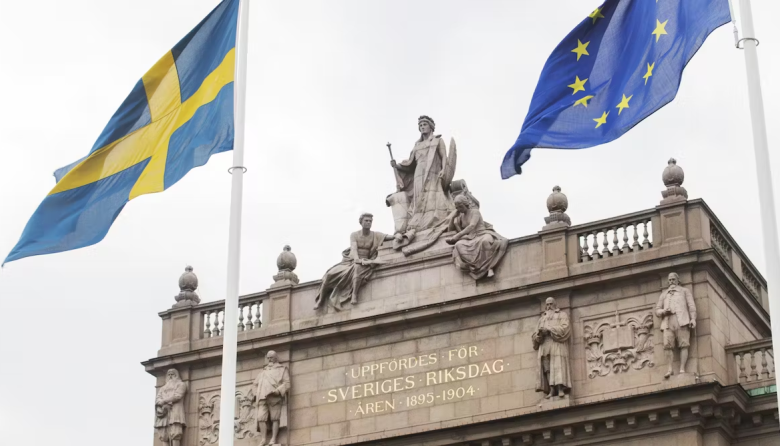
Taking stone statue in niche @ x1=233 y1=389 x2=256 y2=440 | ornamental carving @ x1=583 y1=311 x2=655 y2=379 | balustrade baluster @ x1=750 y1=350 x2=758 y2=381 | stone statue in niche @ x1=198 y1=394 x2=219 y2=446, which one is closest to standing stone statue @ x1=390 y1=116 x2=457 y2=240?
ornamental carving @ x1=583 y1=311 x2=655 y2=379

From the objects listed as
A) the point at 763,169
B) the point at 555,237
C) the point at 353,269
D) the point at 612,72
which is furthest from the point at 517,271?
the point at 763,169

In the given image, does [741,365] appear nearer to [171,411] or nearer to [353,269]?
[353,269]

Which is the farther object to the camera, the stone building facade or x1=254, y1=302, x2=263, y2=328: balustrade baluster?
x1=254, y1=302, x2=263, y2=328: balustrade baluster

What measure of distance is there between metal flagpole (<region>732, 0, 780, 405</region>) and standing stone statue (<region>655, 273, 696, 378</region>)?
15515 mm

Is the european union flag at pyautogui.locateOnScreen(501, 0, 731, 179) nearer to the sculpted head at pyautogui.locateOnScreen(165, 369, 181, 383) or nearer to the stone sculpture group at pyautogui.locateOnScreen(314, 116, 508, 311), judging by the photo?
the stone sculpture group at pyautogui.locateOnScreen(314, 116, 508, 311)

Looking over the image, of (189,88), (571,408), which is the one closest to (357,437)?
(571,408)

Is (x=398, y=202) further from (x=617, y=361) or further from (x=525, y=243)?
(x=617, y=361)

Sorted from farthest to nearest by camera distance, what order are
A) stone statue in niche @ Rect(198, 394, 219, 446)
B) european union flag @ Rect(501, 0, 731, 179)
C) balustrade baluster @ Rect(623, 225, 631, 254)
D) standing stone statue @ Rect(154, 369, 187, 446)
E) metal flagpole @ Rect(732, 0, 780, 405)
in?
standing stone statue @ Rect(154, 369, 187, 446) → stone statue in niche @ Rect(198, 394, 219, 446) → balustrade baluster @ Rect(623, 225, 631, 254) → european union flag @ Rect(501, 0, 731, 179) → metal flagpole @ Rect(732, 0, 780, 405)

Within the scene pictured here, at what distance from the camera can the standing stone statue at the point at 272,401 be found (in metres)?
47.0

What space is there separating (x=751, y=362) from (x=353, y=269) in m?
10.1

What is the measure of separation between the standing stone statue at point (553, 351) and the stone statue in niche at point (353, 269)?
5172 millimetres

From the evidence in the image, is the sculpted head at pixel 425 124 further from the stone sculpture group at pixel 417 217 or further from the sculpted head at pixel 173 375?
the sculpted head at pixel 173 375

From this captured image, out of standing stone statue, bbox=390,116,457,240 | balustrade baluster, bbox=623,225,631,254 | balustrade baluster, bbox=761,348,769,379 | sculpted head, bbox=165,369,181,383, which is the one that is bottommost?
balustrade baluster, bbox=761,348,769,379

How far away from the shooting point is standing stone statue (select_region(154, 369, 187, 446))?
48.4 m
